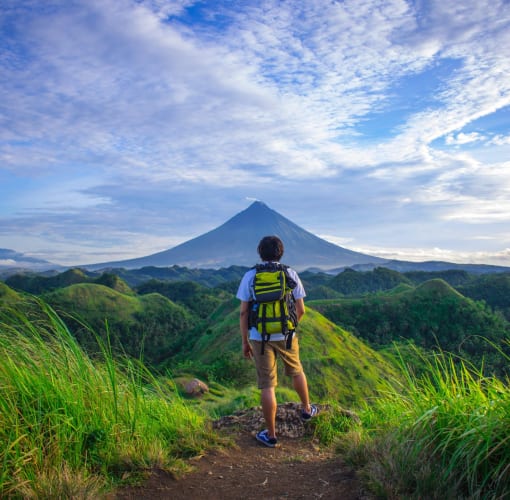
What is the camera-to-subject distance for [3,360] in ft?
11.0

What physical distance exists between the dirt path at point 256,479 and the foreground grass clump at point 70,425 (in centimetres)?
15

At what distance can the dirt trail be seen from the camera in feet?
10.1

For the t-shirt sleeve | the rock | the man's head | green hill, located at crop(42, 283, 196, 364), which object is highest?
the man's head

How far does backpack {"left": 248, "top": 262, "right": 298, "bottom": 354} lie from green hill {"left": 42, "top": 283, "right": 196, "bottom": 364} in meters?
40.6

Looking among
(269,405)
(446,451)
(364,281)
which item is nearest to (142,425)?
(269,405)

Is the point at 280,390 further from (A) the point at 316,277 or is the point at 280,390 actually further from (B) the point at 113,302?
(A) the point at 316,277

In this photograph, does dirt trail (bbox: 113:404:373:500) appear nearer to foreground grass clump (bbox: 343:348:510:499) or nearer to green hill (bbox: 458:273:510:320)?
foreground grass clump (bbox: 343:348:510:499)

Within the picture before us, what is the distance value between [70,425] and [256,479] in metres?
1.35

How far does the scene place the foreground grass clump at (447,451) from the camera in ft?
8.71

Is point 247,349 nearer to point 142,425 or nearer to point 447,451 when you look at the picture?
point 142,425

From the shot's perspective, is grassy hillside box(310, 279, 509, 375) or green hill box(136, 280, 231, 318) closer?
grassy hillside box(310, 279, 509, 375)

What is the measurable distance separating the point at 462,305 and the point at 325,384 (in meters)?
30.1

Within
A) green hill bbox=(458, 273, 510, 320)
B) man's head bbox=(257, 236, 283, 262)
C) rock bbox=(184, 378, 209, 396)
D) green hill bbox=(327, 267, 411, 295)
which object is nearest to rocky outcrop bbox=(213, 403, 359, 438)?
man's head bbox=(257, 236, 283, 262)

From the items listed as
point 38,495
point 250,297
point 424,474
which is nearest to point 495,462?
point 424,474
